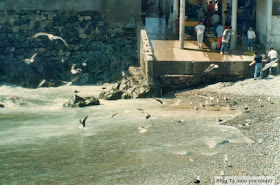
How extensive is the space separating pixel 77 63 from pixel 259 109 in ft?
38.2

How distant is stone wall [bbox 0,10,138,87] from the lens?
1187 inches

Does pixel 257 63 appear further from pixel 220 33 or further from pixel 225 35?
pixel 220 33

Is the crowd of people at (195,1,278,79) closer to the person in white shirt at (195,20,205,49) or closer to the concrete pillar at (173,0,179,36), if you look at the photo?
the person in white shirt at (195,20,205,49)

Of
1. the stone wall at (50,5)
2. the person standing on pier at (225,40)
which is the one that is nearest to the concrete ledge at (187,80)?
the person standing on pier at (225,40)

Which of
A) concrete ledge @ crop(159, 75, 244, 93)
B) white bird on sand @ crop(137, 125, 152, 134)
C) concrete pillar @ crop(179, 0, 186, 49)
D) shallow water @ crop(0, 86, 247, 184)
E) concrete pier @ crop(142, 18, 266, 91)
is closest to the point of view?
shallow water @ crop(0, 86, 247, 184)

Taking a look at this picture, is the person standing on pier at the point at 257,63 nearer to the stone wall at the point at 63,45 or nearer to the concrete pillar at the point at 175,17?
the concrete pillar at the point at 175,17

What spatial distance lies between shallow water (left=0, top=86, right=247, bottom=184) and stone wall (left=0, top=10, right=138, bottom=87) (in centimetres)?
554

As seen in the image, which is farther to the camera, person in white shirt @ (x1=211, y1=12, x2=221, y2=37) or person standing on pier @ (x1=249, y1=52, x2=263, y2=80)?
person in white shirt @ (x1=211, y1=12, x2=221, y2=37)

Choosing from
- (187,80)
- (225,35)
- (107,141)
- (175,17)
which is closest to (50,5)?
(175,17)

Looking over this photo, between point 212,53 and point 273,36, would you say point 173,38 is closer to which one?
point 212,53

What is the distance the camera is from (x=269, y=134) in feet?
61.3

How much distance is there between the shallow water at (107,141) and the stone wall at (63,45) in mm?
5538

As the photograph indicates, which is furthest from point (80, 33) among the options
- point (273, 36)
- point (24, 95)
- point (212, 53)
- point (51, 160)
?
point (51, 160)

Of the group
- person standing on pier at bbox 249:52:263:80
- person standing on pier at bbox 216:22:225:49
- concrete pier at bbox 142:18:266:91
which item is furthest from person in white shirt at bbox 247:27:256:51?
person standing on pier at bbox 249:52:263:80
